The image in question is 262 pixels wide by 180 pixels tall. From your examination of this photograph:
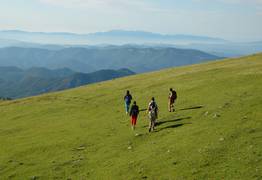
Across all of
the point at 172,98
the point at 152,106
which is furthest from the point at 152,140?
the point at 172,98

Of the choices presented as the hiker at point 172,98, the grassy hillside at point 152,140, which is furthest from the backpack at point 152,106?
the hiker at point 172,98

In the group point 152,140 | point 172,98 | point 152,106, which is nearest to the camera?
point 152,140

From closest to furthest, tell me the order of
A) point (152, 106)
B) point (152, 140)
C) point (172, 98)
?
point (152, 140) → point (152, 106) → point (172, 98)

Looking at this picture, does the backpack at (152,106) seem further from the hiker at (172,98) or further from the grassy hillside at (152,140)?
the hiker at (172,98)

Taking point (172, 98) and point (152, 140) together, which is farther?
point (172, 98)

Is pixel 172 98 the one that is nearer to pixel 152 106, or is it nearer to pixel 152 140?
pixel 152 106

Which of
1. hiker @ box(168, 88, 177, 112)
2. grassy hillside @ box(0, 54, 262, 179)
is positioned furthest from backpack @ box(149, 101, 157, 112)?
hiker @ box(168, 88, 177, 112)

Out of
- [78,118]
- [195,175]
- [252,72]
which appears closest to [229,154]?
[195,175]

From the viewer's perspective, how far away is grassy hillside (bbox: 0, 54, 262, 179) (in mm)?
25391

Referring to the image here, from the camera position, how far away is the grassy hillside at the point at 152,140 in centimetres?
2539

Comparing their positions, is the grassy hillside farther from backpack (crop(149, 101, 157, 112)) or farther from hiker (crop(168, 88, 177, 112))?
backpack (crop(149, 101, 157, 112))

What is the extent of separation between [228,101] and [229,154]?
16.5 metres

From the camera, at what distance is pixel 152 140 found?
32.9m

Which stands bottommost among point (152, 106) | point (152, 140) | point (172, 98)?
point (152, 140)
